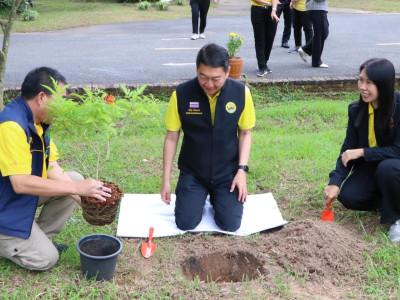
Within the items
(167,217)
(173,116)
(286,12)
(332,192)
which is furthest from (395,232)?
(286,12)

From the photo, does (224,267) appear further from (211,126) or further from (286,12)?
(286,12)

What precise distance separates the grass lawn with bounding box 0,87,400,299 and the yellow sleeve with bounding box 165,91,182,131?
0.09 metres

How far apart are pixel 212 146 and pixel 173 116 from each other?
395 millimetres

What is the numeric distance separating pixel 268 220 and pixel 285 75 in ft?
16.6

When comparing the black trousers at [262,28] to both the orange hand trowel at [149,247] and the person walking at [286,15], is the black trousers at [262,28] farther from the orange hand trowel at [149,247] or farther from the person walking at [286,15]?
the orange hand trowel at [149,247]

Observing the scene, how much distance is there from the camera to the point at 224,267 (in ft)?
12.3

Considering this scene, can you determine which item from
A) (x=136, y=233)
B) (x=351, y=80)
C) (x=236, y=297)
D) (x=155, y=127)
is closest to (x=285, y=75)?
(x=351, y=80)

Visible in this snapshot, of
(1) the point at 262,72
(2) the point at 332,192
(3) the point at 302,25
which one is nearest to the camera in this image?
(2) the point at 332,192

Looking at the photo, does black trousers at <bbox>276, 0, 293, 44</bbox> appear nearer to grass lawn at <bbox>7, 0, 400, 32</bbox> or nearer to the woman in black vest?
grass lawn at <bbox>7, 0, 400, 32</bbox>

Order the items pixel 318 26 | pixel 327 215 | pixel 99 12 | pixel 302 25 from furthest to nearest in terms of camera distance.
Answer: pixel 99 12 → pixel 302 25 → pixel 318 26 → pixel 327 215

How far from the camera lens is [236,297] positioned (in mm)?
3227

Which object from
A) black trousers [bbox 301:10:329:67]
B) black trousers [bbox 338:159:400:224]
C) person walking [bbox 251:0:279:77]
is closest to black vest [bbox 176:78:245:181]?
black trousers [bbox 338:159:400:224]

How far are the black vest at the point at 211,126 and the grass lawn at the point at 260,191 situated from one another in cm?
24

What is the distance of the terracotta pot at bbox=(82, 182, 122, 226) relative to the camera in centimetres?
325
